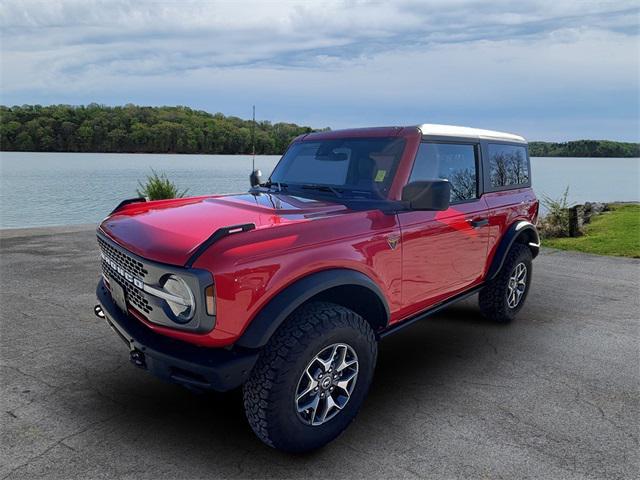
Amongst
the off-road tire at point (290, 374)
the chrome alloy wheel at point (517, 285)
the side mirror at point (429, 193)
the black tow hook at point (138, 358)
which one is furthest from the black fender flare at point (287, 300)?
the chrome alloy wheel at point (517, 285)

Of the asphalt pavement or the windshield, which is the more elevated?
the windshield

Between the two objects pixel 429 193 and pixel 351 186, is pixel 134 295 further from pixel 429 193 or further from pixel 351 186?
pixel 429 193

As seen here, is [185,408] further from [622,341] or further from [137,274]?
[622,341]

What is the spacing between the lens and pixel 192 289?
236 centimetres

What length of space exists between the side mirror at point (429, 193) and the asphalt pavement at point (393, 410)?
1421 millimetres

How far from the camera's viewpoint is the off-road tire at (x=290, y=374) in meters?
2.51

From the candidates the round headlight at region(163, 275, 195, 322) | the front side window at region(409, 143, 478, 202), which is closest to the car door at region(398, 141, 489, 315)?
the front side window at region(409, 143, 478, 202)

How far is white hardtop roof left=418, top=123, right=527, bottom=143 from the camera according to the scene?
3820mm

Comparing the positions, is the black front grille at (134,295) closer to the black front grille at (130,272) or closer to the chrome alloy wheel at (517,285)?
the black front grille at (130,272)

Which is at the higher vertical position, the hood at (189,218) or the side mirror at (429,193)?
the side mirror at (429,193)

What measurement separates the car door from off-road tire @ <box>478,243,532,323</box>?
1.83ft

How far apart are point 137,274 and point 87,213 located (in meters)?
12.5

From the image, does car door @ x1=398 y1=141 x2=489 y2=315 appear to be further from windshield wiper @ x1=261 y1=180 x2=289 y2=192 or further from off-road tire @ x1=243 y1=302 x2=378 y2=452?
windshield wiper @ x1=261 y1=180 x2=289 y2=192

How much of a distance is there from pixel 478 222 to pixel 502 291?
1.12 metres
